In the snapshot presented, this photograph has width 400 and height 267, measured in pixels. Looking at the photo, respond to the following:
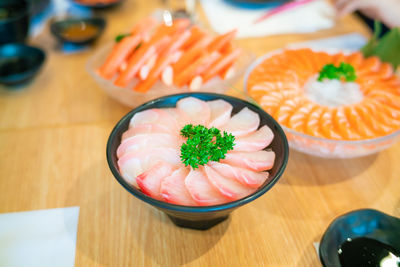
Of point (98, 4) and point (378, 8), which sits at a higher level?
point (378, 8)

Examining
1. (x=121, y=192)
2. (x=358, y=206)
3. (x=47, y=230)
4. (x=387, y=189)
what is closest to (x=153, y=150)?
(x=121, y=192)

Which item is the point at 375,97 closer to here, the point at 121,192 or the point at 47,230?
the point at 121,192

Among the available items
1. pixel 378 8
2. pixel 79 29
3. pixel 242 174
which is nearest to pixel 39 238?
pixel 242 174

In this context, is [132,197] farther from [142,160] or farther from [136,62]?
[136,62]

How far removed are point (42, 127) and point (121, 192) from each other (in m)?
0.55

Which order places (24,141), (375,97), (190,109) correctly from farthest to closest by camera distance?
1. (24,141)
2. (375,97)
3. (190,109)

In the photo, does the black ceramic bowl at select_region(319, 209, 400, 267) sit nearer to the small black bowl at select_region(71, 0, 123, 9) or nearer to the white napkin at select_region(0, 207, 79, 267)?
the white napkin at select_region(0, 207, 79, 267)

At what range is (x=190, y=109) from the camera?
3.50ft

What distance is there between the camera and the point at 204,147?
86 cm

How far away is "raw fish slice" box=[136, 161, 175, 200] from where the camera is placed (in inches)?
32.5

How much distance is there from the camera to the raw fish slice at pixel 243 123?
0.99 meters

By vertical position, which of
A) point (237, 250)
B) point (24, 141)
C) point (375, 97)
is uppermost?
point (375, 97)

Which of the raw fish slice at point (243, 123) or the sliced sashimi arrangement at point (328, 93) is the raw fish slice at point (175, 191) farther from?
the sliced sashimi arrangement at point (328, 93)

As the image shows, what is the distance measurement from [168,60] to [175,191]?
72 cm
